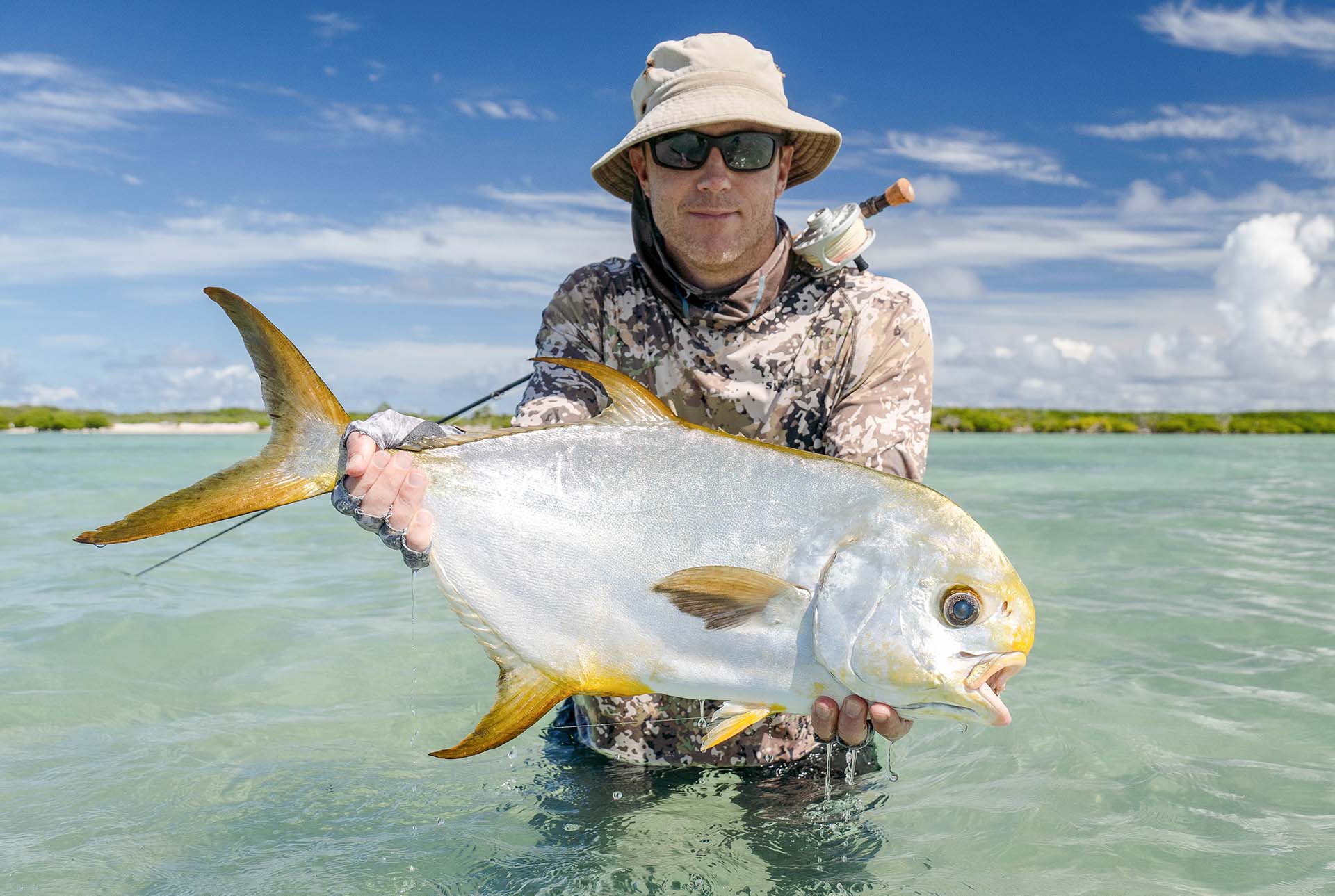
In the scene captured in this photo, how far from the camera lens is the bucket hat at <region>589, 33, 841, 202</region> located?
2.87 meters

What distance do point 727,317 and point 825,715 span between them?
1.43 meters

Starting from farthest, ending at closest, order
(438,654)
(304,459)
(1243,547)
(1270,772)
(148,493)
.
A: (148,493) → (1243,547) → (438,654) → (1270,772) → (304,459)

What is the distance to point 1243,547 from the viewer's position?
10.0 metres

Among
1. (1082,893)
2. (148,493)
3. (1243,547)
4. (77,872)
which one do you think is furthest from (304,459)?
(148,493)

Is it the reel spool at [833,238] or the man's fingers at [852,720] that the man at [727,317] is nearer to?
the reel spool at [833,238]

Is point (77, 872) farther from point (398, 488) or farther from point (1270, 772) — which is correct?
point (1270, 772)

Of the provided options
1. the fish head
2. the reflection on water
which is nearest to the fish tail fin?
the fish head

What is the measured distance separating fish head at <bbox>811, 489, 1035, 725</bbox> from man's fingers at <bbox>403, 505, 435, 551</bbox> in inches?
34.8

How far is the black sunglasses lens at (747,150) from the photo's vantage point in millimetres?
2918

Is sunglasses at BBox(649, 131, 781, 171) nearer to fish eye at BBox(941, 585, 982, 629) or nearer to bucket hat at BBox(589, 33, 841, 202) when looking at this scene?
bucket hat at BBox(589, 33, 841, 202)

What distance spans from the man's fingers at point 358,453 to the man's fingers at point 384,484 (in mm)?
17

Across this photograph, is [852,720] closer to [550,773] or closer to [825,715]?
[825,715]

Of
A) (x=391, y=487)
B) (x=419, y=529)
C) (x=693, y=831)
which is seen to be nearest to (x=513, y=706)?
(x=419, y=529)

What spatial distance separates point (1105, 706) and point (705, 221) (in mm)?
3323
